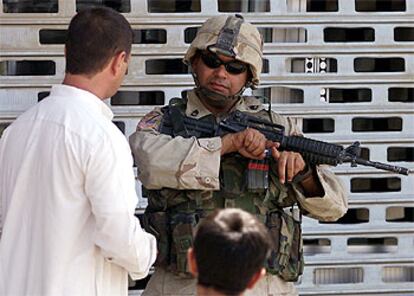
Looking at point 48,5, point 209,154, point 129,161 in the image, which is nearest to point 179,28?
point 48,5

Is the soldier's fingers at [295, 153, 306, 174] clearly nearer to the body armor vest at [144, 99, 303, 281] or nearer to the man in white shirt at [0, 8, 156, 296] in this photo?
the body armor vest at [144, 99, 303, 281]

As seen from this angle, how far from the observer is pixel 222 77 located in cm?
315

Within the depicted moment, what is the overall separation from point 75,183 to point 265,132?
0.79m

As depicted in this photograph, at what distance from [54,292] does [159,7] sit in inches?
70.8

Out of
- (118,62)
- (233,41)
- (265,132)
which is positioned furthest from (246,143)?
(118,62)

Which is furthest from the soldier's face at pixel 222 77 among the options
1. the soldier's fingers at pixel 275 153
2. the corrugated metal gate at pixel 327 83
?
the corrugated metal gate at pixel 327 83

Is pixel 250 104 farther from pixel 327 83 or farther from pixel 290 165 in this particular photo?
pixel 327 83

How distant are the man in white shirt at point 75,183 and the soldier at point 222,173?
16.5 inches

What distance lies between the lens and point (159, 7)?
161 inches

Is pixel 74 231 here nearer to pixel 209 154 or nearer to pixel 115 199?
pixel 115 199

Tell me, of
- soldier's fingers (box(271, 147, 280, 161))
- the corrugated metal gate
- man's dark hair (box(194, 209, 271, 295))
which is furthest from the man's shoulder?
man's dark hair (box(194, 209, 271, 295))

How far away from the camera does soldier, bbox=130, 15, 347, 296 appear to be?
3029 mm

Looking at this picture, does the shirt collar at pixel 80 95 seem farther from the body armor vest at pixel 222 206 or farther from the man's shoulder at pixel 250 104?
the man's shoulder at pixel 250 104

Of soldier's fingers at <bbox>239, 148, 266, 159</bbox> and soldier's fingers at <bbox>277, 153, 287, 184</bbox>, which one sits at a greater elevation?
soldier's fingers at <bbox>239, 148, 266, 159</bbox>
